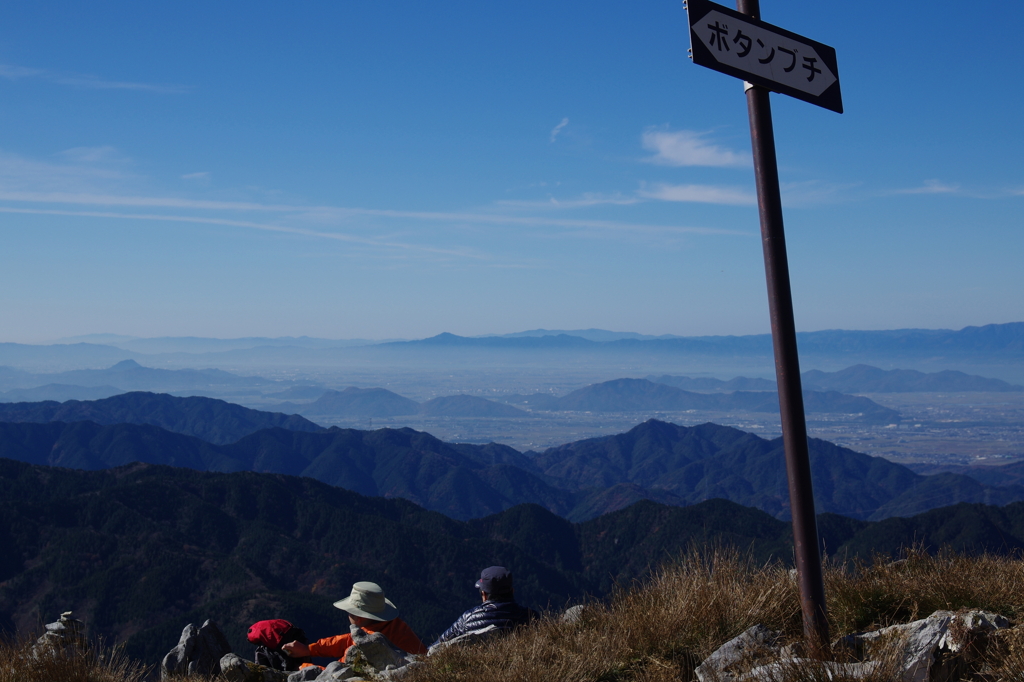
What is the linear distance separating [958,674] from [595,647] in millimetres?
1953

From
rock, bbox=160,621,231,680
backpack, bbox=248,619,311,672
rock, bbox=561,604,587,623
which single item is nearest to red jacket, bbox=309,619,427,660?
backpack, bbox=248,619,311,672

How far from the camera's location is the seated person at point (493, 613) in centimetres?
626

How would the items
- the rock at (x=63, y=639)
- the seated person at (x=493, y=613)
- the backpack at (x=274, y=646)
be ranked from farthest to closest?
the backpack at (x=274, y=646), the seated person at (x=493, y=613), the rock at (x=63, y=639)

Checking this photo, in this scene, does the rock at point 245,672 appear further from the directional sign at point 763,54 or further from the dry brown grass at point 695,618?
the directional sign at point 763,54

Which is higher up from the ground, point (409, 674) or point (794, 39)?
point (794, 39)

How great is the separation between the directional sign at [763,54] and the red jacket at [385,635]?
5.02 metres

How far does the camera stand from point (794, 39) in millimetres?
4492

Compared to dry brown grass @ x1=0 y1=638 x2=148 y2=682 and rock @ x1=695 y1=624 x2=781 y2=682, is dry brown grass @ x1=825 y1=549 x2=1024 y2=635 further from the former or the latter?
dry brown grass @ x1=0 y1=638 x2=148 y2=682

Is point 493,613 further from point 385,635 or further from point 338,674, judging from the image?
point 338,674

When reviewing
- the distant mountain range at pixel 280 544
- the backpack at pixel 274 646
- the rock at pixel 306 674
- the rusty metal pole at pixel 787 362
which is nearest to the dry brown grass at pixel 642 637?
the rusty metal pole at pixel 787 362

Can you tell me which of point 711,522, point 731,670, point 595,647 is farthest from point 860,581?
point 711,522

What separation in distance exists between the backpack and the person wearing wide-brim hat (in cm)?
8

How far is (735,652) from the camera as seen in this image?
4371 millimetres

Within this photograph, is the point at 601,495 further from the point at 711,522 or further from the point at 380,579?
the point at 380,579
